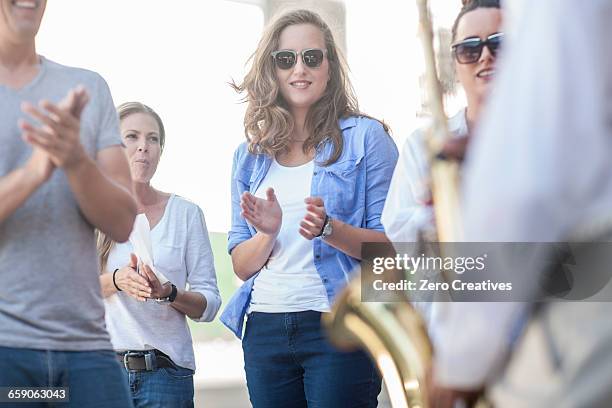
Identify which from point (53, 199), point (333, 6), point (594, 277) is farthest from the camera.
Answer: point (333, 6)

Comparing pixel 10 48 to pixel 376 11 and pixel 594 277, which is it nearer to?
pixel 594 277

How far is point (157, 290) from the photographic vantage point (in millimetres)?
1885

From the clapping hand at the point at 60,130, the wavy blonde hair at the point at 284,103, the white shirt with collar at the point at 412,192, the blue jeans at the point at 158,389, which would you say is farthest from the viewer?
the blue jeans at the point at 158,389

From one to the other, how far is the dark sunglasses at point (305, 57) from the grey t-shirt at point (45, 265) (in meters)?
0.67

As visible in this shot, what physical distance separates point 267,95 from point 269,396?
22.6 inches

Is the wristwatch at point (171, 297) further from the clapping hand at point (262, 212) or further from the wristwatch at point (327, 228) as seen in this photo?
the wristwatch at point (327, 228)

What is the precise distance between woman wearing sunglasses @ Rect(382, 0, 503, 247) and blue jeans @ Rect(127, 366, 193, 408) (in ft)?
2.19

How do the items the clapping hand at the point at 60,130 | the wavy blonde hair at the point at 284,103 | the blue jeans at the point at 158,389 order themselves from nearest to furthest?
the clapping hand at the point at 60,130 < the wavy blonde hair at the point at 284,103 < the blue jeans at the point at 158,389

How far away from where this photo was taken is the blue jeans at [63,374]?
114cm

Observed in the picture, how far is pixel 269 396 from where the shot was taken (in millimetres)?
1717

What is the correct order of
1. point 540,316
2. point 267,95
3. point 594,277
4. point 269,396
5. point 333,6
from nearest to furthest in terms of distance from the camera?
point 540,316 < point 594,277 < point 269,396 < point 267,95 < point 333,6

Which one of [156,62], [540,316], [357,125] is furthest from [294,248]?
[540,316]

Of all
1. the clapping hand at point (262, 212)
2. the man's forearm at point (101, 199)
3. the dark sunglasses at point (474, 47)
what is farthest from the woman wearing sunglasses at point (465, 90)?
the man's forearm at point (101, 199)

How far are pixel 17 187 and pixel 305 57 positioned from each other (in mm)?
792
